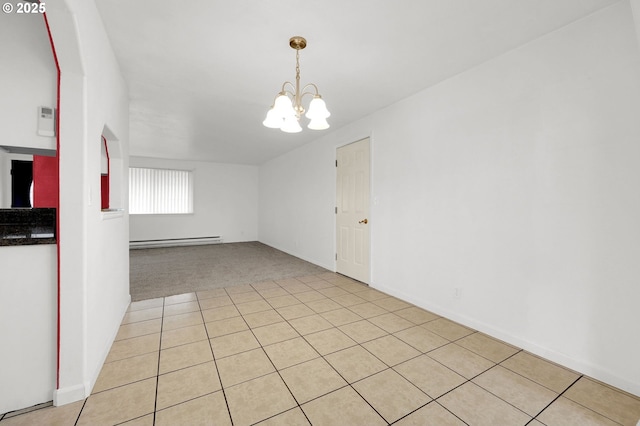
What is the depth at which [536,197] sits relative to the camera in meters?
2.14

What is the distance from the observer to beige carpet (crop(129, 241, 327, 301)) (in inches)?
152

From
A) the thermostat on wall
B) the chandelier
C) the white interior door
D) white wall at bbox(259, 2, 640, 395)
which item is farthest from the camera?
the white interior door

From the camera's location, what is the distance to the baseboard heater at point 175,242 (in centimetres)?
691

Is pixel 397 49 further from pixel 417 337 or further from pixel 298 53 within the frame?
pixel 417 337

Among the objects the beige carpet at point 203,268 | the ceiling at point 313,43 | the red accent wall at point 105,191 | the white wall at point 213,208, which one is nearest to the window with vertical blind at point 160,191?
the white wall at point 213,208

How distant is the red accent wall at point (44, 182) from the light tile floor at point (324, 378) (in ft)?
3.96

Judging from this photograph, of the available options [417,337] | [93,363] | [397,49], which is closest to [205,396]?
[93,363]

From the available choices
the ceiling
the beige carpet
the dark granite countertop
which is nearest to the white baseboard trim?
the dark granite countertop

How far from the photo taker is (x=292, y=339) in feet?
7.75

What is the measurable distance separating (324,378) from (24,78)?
2641 millimetres

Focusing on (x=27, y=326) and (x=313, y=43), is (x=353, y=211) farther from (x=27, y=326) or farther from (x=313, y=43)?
(x=27, y=326)

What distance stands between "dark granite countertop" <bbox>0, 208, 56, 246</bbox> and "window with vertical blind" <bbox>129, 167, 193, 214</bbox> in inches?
245

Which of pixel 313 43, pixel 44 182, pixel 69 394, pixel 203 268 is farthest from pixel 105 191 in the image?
pixel 203 268

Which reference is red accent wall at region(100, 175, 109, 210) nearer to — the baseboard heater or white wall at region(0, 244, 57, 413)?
white wall at region(0, 244, 57, 413)
